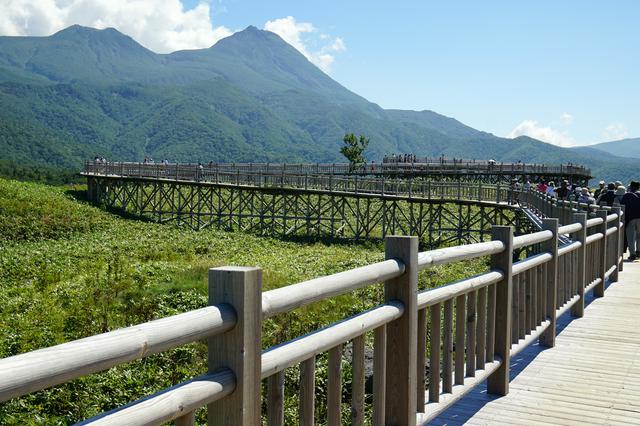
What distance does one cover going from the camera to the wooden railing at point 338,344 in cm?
207

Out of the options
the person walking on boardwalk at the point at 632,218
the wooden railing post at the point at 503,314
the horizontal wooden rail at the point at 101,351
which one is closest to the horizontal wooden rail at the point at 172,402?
the horizontal wooden rail at the point at 101,351

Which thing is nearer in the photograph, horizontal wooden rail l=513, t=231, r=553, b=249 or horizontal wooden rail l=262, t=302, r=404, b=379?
horizontal wooden rail l=262, t=302, r=404, b=379

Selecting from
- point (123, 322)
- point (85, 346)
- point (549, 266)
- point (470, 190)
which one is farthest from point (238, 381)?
point (470, 190)

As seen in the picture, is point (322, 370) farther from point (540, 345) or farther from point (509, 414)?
point (509, 414)

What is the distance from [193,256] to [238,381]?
26932 mm

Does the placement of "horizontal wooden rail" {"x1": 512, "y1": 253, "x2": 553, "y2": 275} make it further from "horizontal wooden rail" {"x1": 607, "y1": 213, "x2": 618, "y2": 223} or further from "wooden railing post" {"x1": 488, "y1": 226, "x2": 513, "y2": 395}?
"horizontal wooden rail" {"x1": 607, "y1": 213, "x2": 618, "y2": 223}

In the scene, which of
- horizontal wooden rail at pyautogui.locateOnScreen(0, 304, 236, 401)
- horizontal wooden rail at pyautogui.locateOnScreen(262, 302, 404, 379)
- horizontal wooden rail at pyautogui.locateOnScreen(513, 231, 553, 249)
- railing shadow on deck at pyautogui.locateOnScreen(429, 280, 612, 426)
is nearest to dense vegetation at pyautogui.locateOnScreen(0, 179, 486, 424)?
railing shadow on deck at pyautogui.locateOnScreen(429, 280, 612, 426)

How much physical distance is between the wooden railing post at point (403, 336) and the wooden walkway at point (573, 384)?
1235 millimetres

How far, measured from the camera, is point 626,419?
5273 millimetres

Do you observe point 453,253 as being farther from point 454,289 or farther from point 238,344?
point 238,344

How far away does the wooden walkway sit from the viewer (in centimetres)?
527

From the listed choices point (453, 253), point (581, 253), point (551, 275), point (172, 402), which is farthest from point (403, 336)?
point (581, 253)

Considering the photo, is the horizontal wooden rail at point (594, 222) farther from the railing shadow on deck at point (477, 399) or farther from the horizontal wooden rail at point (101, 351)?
the horizontal wooden rail at point (101, 351)

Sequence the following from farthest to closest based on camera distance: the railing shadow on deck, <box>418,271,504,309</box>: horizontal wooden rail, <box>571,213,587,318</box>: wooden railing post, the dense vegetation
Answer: the dense vegetation
<box>571,213,587,318</box>: wooden railing post
the railing shadow on deck
<box>418,271,504,309</box>: horizontal wooden rail
